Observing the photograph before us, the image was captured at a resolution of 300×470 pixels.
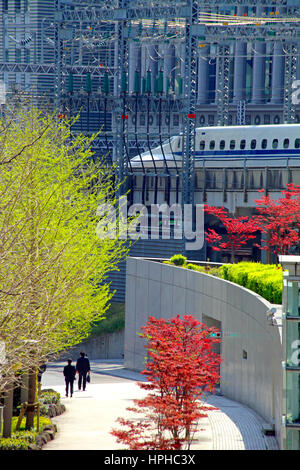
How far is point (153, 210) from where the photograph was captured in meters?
54.5

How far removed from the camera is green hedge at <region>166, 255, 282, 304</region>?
23266 millimetres

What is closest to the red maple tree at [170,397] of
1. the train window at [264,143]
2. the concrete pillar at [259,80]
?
the train window at [264,143]

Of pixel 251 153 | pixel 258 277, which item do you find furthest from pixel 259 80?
pixel 258 277

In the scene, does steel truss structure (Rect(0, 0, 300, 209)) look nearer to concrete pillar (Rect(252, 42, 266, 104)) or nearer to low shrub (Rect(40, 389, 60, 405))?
low shrub (Rect(40, 389, 60, 405))

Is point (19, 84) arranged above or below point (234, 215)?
above

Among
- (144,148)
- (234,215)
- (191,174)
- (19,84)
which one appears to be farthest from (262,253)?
(19,84)

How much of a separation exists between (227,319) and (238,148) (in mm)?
27573

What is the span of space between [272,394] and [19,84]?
198ft

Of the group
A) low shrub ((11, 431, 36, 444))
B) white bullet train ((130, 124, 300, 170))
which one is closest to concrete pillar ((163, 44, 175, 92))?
white bullet train ((130, 124, 300, 170))

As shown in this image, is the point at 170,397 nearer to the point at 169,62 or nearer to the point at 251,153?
the point at 251,153

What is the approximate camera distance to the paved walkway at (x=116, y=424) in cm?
2050

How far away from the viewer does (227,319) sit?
2873 centimetres

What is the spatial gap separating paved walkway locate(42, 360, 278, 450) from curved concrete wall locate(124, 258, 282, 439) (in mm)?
455

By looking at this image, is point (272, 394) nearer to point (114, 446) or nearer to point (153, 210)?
point (114, 446)
